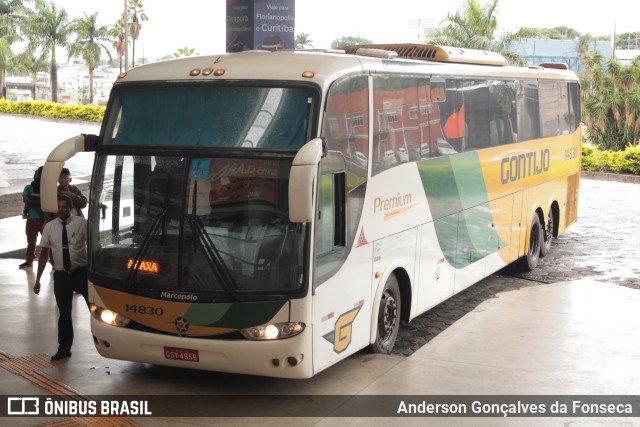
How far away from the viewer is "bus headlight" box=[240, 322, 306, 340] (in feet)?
26.8

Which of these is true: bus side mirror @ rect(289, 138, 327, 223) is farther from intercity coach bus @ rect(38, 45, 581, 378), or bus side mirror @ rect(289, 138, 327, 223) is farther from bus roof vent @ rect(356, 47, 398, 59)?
bus roof vent @ rect(356, 47, 398, 59)

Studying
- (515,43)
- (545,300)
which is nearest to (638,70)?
(515,43)

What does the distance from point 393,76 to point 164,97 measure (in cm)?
273

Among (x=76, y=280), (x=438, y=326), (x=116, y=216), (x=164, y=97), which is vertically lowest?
(x=438, y=326)

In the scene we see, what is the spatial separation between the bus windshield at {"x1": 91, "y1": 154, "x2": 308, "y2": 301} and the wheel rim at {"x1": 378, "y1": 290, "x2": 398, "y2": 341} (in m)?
2.20

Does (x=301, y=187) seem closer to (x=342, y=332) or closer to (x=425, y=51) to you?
(x=342, y=332)

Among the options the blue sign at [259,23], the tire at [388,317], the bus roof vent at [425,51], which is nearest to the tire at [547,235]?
the bus roof vent at [425,51]

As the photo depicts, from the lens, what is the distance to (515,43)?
35.1m

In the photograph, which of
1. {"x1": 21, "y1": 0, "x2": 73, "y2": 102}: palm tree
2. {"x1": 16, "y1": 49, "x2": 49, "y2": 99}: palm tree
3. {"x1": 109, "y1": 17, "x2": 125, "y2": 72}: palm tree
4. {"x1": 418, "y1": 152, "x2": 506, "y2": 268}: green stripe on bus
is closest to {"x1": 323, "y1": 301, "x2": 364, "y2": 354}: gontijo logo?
{"x1": 418, "y1": 152, "x2": 506, "y2": 268}: green stripe on bus

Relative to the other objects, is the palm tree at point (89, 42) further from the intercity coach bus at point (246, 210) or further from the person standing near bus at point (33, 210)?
the intercity coach bus at point (246, 210)

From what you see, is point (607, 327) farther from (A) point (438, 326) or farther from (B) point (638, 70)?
(B) point (638, 70)

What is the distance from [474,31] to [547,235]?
18.8 meters

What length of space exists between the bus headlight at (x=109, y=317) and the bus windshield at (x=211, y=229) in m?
0.34

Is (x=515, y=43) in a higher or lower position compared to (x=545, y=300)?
higher
